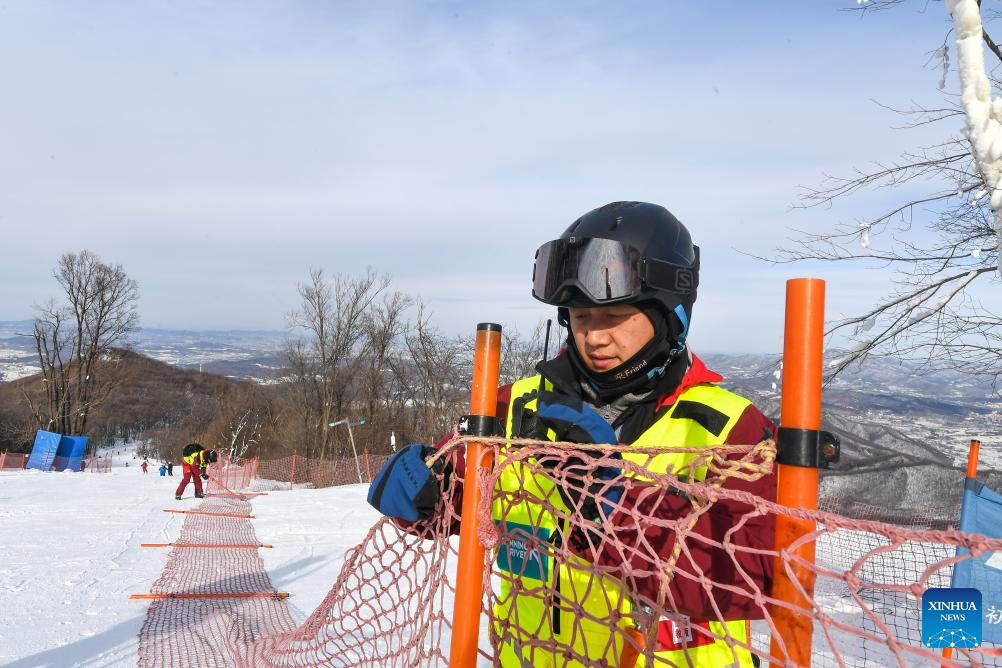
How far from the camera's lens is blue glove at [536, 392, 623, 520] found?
1.68m

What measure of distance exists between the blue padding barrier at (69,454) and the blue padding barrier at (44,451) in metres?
0.63

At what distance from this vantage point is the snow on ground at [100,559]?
4.72 m

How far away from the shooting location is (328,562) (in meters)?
8.04

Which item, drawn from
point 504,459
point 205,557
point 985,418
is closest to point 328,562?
point 205,557

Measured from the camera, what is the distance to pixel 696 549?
153 centimetres

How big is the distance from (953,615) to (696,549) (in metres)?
0.49

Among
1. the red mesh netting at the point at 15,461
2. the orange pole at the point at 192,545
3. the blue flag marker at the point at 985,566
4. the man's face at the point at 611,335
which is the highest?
the man's face at the point at 611,335

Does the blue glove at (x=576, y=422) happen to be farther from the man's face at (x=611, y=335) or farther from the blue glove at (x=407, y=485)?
the blue glove at (x=407, y=485)

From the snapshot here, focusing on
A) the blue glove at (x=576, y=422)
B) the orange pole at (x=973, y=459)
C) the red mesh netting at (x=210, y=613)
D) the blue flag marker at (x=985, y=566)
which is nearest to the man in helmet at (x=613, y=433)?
the blue glove at (x=576, y=422)

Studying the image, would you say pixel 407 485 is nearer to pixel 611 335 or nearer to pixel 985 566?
pixel 611 335

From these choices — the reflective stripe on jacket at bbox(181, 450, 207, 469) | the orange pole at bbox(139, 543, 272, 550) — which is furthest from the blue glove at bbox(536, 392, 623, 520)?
the reflective stripe on jacket at bbox(181, 450, 207, 469)

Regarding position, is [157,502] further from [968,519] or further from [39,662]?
[968,519]

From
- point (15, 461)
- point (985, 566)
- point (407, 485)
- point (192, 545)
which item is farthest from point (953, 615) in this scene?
point (15, 461)

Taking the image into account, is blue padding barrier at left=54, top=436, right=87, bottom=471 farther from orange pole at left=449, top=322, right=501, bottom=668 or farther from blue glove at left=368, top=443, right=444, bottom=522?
orange pole at left=449, top=322, right=501, bottom=668
